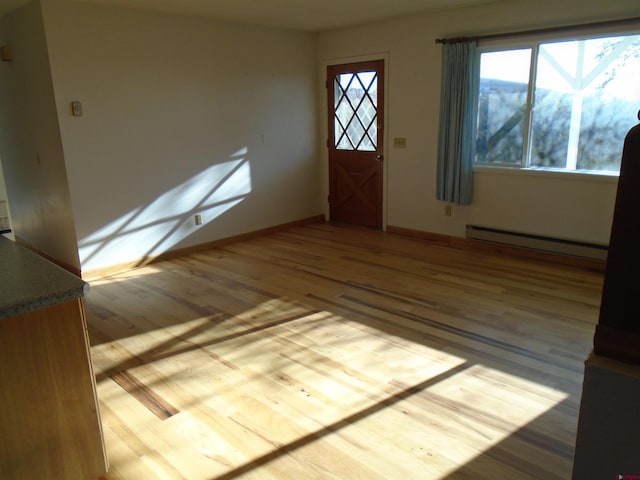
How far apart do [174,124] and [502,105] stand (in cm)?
341

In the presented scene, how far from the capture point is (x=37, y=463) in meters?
1.74

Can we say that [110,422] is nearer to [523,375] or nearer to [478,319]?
[523,375]

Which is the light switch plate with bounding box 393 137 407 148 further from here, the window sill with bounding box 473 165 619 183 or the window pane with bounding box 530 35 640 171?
the window pane with bounding box 530 35 640 171

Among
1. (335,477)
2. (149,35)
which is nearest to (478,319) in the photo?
(335,477)

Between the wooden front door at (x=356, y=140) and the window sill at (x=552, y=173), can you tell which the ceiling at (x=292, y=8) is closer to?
the wooden front door at (x=356, y=140)

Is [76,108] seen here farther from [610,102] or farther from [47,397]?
[610,102]

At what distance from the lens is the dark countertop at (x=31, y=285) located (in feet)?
5.05

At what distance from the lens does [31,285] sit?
65.5 inches

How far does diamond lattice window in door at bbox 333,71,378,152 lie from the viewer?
19.5 feet

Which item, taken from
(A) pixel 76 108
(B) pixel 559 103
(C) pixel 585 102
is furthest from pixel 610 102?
(A) pixel 76 108

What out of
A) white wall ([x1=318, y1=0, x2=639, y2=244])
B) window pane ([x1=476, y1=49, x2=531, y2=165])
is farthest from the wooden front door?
window pane ([x1=476, y1=49, x2=531, y2=165])

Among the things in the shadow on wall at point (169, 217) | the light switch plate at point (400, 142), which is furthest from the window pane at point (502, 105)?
the shadow on wall at point (169, 217)

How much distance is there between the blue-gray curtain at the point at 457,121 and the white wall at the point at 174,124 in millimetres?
1971

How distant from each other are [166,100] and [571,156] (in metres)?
4.03
